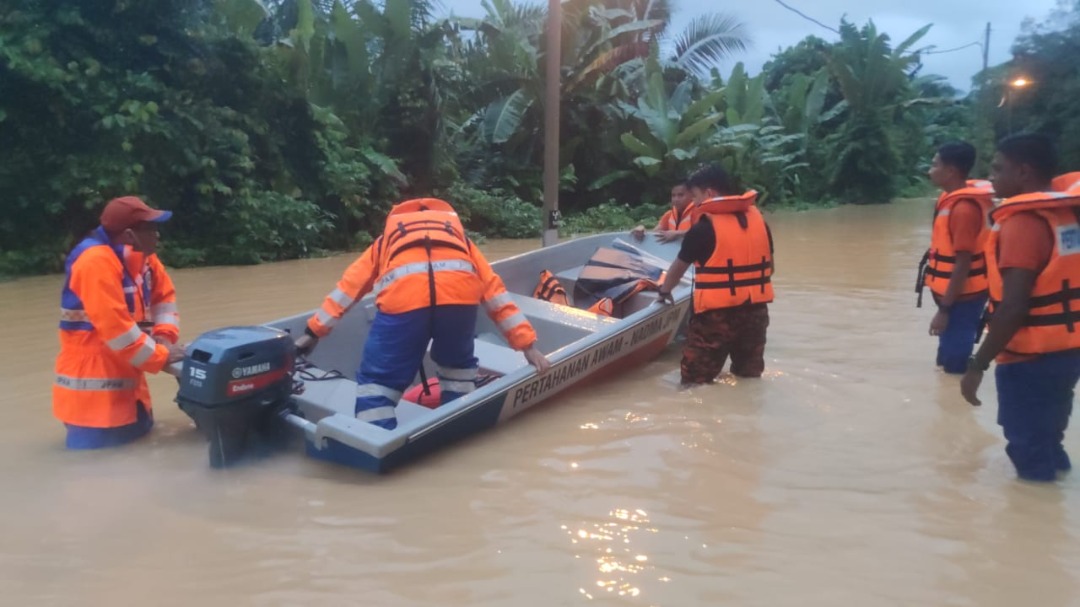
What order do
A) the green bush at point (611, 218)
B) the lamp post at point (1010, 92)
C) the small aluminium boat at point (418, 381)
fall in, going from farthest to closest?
the lamp post at point (1010, 92) < the green bush at point (611, 218) < the small aluminium boat at point (418, 381)

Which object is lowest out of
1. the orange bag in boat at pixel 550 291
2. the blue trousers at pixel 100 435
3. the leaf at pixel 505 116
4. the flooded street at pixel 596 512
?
the flooded street at pixel 596 512

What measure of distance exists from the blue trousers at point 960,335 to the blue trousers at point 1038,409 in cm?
167

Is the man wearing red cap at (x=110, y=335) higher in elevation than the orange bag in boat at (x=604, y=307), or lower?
higher

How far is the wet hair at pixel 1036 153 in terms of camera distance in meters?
3.45

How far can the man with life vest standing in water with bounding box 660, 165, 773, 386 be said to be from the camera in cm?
498

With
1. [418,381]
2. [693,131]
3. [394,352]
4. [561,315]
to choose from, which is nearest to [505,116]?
[693,131]

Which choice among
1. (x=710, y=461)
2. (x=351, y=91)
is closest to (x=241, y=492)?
(x=710, y=461)

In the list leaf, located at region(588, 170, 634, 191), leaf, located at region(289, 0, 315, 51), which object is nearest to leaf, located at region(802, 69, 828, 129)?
leaf, located at region(588, 170, 634, 191)

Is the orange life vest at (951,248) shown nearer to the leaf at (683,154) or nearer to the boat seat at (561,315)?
the boat seat at (561,315)

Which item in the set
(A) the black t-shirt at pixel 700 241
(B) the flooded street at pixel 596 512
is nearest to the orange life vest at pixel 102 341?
(B) the flooded street at pixel 596 512

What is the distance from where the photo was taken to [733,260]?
4.99 m

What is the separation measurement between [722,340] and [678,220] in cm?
220

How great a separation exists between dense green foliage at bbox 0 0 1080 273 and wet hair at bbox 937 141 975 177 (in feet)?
28.1

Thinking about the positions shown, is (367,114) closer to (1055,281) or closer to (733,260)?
(733,260)
